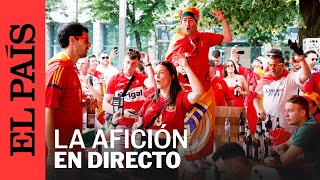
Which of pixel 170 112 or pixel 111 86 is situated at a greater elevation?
pixel 111 86

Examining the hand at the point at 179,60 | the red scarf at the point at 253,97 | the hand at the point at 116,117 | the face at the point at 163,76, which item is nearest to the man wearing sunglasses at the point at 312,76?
the red scarf at the point at 253,97

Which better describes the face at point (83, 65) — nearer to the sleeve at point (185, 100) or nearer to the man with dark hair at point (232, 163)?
the sleeve at point (185, 100)

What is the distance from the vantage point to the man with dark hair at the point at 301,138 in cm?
549

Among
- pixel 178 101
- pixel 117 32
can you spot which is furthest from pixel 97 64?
pixel 178 101

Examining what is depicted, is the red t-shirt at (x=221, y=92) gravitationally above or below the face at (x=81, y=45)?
below

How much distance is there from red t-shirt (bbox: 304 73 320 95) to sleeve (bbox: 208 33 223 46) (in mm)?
908

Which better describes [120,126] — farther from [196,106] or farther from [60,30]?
[60,30]

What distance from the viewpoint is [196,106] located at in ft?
19.3

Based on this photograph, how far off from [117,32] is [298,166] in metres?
1.99

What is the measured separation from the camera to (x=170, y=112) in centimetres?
558

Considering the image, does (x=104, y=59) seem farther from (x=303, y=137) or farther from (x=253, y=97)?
(x=303, y=137)

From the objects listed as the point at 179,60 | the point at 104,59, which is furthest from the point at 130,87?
the point at 104,59

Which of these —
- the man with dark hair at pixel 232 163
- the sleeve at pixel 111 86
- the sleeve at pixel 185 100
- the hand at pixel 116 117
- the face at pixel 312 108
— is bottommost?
the man with dark hair at pixel 232 163

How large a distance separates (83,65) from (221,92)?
1196mm
